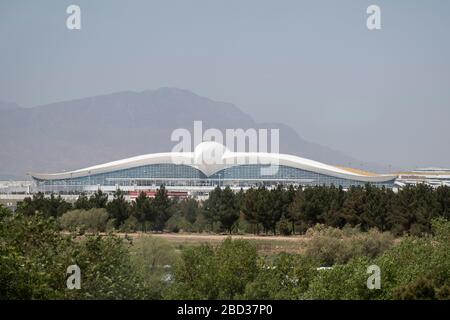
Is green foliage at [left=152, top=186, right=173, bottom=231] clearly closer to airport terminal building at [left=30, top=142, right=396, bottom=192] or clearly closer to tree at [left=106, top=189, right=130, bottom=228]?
tree at [left=106, top=189, right=130, bottom=228]

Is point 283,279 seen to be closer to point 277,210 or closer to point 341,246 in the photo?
point 341,246

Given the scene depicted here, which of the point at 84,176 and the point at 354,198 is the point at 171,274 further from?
the point at 84,176

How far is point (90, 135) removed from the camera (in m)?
189

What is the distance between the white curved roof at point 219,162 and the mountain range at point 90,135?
58325 mm

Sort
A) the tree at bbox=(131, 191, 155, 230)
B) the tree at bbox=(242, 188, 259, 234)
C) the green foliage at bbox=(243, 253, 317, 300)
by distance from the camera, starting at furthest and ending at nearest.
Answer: the tree at bbox=(131, 191, 155, 230)
the tree at bbox=(242, 188, 259, 234)
the green foliage at bbox=(243, 253, 317, 300)

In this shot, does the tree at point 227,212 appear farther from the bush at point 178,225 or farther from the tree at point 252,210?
the bush at point 178,225

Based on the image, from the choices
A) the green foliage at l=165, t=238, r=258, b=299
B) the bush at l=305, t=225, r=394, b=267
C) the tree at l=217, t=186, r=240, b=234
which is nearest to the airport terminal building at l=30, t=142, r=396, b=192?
the tree at l=217, t=186, r=240, b=234

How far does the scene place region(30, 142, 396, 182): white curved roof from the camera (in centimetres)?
10394

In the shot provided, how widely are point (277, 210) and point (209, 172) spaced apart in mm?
53078

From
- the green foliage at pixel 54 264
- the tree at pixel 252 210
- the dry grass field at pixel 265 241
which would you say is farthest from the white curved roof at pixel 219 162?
the green foliage at pixel 54 264

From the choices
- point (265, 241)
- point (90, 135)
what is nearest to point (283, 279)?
point (265, 241)

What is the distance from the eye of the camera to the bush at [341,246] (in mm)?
36875

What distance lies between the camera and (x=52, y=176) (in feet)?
360
